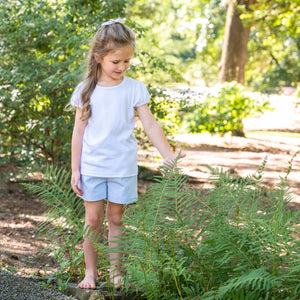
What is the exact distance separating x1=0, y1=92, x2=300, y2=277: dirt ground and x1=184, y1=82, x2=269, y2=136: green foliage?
341mm

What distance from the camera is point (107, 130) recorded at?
2799 millimetres

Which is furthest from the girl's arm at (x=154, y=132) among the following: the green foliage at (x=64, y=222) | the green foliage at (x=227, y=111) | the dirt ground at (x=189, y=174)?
the green foliage at (x=227, y=111)

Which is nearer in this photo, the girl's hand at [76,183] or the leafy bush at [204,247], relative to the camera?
the leafy bush at [204,247]

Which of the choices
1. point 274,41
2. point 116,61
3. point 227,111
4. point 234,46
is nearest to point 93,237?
point 116,61

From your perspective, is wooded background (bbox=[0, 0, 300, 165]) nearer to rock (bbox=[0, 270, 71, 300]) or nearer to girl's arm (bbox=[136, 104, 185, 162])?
girl's arm (bbox=[136, 104, 185, 162])

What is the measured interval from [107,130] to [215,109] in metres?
9.23

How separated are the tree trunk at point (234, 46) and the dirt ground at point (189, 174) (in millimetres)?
1967

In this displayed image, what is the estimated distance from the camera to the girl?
279 cm

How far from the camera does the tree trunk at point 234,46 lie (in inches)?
499

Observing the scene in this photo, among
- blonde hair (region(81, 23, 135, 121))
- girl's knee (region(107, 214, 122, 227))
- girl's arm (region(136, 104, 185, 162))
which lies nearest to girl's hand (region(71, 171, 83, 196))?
girl's knee (region(107, 214, 122, 227))

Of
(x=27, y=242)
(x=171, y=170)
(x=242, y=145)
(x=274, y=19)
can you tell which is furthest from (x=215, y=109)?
(x=171, y=170)

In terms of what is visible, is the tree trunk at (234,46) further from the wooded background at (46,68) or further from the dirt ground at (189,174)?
the wooded background at (46,68)

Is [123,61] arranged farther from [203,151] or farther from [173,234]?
[203,151]

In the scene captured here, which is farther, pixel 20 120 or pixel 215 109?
pixel 215 109
